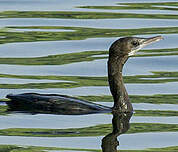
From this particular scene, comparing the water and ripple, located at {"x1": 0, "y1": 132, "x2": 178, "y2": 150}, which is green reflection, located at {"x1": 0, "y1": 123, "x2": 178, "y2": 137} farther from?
ripple, located at {"x1": 0, "y1": 132, "x2": 178, "y2": 150}

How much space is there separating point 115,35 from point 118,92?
659cm

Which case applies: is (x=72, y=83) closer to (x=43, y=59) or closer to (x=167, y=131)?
(x=43, y=59)

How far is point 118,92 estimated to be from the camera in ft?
50.6

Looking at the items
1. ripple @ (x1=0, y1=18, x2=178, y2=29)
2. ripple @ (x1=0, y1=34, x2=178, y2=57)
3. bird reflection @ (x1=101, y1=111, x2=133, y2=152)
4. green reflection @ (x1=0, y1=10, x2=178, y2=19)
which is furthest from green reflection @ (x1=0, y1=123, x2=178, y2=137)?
green reflection @ (x1=0, y1=10, x2=178, y2=19)

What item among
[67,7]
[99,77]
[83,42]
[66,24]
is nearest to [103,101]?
[99,77]

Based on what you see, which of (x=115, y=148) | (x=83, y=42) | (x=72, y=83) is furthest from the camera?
(x=83, y=42)

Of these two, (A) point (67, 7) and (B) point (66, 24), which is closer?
(B) point (66, 24)

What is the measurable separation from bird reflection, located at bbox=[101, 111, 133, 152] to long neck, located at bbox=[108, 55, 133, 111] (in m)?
0.18

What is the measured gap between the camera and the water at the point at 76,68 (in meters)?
13.3

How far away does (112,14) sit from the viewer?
24.3 m

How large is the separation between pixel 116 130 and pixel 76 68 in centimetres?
483

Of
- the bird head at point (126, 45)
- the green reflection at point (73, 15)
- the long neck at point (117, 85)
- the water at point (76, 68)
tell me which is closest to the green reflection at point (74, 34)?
the water at point (76, 68)

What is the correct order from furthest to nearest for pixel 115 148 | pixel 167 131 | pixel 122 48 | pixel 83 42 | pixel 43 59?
1. pixel 83 42
2. pixel 43 59
3. pixel 122 48
4. pixel 167 131
5. pixel 115 148

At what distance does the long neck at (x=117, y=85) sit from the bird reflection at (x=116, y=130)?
181 millimetres
